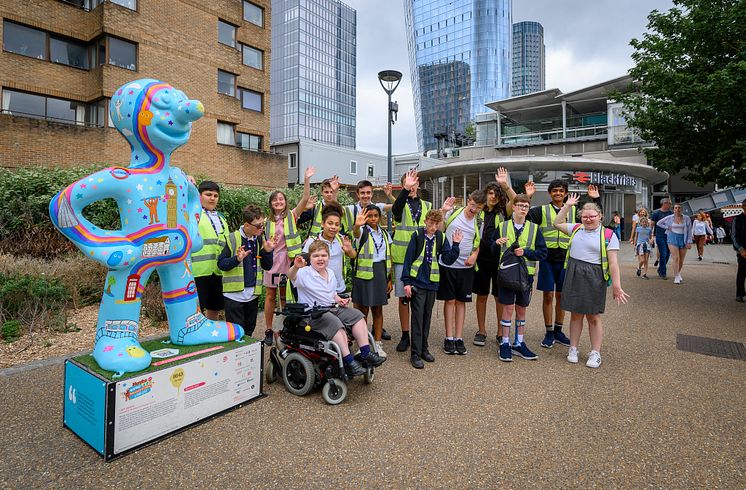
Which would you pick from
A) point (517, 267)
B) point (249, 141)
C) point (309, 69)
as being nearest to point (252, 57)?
point (249, 141)

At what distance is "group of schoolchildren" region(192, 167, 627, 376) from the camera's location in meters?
4.28

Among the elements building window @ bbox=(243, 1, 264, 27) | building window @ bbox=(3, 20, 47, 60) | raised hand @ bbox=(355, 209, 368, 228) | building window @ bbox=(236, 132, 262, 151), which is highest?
building window @ bbox=(243, 1, 264, 27)

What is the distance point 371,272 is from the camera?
4.82 metres

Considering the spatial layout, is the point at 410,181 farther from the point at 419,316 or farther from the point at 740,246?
the point at 740,246

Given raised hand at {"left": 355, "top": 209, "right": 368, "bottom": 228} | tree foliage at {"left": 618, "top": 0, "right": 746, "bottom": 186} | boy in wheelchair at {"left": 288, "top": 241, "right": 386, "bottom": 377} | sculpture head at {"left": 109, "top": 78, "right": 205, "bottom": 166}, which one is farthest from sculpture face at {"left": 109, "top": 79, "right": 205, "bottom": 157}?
tree foliage at {"left": 618, "top": 0, "right": 746, "bottom": 186}

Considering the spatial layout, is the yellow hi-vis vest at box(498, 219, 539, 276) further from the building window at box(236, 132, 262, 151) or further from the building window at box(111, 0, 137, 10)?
the building window at box(236, 132, 262, 151)

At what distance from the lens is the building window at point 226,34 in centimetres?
2108

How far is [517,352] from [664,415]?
64.9 inches

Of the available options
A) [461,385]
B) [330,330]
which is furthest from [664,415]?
[330,330]

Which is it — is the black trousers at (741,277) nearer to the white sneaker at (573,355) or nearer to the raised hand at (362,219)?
the white sneaker at (573,355)

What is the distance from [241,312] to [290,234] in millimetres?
1203

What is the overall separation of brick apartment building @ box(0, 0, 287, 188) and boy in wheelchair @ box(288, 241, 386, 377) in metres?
15.6

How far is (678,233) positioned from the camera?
32.5ft

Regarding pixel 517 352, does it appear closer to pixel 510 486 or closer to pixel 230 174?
pixel 510 486
